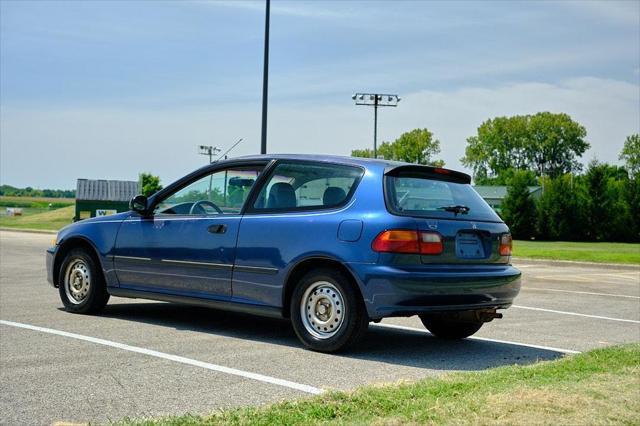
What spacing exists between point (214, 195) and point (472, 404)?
4365mm

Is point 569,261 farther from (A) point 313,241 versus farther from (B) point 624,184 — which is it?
(B) point 624,184

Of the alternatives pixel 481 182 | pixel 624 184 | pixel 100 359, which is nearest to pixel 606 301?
pixel 100 359

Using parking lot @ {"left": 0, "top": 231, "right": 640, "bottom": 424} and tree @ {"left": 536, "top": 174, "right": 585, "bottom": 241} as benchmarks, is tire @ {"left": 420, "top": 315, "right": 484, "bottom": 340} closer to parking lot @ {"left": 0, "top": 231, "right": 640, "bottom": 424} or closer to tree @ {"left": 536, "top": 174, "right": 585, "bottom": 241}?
parking lot @ {"left": 0, "top": 231, "right": 640, "bottom": 424}

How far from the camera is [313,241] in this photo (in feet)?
23.2

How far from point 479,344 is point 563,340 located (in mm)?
976

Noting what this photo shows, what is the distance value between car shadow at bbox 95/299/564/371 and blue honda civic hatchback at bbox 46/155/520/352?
0.28 metres

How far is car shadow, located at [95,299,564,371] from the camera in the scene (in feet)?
22.7

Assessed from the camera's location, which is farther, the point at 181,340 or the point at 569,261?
the point at 569,261

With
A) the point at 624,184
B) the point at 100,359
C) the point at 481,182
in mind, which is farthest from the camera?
the point at 481,182

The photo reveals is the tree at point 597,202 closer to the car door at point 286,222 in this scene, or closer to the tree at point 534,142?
the car door at point 286,222

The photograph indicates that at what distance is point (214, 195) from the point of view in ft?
26.7

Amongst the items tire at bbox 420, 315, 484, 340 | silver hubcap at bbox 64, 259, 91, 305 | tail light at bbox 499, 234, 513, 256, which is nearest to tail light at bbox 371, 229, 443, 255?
tail light at bbox 499, 234, 513, 256

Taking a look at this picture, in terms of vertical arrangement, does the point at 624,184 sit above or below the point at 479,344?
above

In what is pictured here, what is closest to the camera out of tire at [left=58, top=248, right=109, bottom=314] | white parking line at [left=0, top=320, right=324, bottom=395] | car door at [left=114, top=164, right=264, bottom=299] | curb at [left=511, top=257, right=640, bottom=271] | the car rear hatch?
white parking line at [left=0, top=320, right=324, bottom=395]
